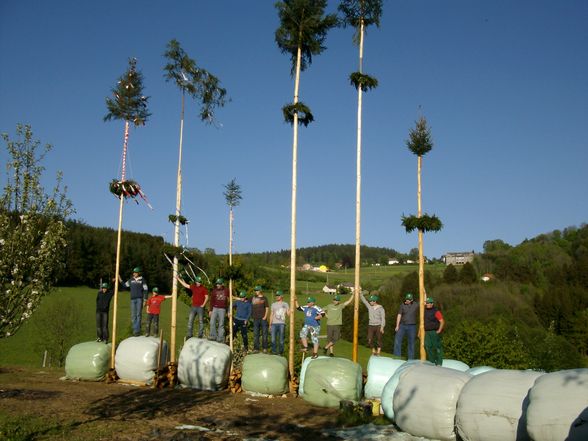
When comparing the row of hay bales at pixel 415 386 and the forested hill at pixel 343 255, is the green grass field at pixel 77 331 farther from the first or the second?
the forested hill at pixel 343 255

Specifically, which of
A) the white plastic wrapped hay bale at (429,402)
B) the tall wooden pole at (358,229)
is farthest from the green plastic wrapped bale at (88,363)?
the white plastic wrapped hay bale at (429,402)

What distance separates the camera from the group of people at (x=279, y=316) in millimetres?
14602

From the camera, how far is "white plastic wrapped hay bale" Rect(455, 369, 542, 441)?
8594 millimetres

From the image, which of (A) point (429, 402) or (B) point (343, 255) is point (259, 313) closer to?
(A) point (429, 402)

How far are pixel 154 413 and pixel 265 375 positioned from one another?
3.05 metres

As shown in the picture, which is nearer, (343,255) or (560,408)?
(560,408)

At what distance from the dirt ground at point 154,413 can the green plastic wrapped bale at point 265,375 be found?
11.1 inches

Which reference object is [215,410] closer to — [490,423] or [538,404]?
[490,423]

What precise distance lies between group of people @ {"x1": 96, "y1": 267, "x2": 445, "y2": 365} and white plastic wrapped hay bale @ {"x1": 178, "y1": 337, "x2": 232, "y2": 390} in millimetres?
1570

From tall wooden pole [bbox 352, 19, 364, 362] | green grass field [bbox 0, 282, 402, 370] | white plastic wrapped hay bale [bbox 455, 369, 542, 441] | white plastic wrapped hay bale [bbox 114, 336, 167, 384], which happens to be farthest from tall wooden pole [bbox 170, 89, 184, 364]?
green grass field [bbox 0, 282, 402, 370]

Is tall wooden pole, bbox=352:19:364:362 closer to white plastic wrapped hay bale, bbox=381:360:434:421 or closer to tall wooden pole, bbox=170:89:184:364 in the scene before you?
white plastic wrapped hay bale, bbox=381:360:434:421

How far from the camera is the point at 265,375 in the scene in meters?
13.8

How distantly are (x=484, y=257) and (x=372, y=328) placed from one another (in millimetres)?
107955

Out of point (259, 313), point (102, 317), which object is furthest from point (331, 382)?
point (102, 317)
